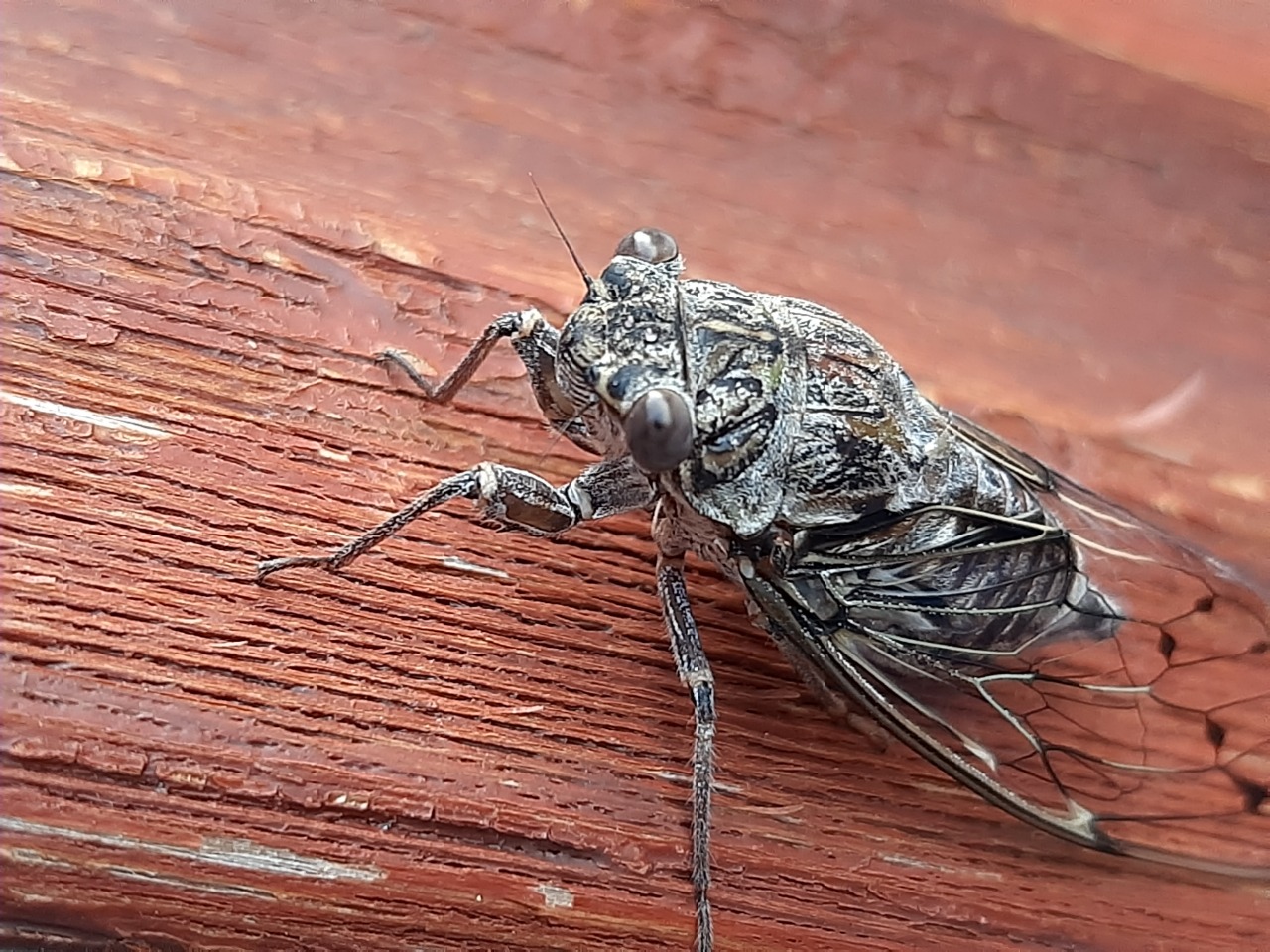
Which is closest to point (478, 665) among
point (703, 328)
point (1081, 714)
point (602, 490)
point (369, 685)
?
point (369, 685)

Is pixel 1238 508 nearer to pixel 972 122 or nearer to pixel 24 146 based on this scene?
pixel 972 122

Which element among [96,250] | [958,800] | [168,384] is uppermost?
[96,250]

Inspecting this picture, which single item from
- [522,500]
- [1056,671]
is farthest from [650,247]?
[1056,671]

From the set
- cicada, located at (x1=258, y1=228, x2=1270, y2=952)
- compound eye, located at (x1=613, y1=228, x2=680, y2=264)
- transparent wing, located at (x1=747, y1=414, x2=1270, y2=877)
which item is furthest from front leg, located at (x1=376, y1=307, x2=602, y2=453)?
transparent wing, located at (x1=747, y1=414, x2=1270, y2=877)

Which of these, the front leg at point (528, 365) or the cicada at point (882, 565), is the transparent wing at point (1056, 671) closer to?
the cicada at point (882, 565)

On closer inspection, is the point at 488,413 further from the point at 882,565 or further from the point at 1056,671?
the point at 1056,671

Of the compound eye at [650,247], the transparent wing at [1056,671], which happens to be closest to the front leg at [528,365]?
the compound eye at [650,247]

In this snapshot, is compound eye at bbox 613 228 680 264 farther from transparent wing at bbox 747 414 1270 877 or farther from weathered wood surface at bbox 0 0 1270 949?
transparent wing at bbox 747 414 1270 877

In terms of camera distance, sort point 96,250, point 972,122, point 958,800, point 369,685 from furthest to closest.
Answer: point 972,122 → point 958,800 → point 96,250 → point 369,685
